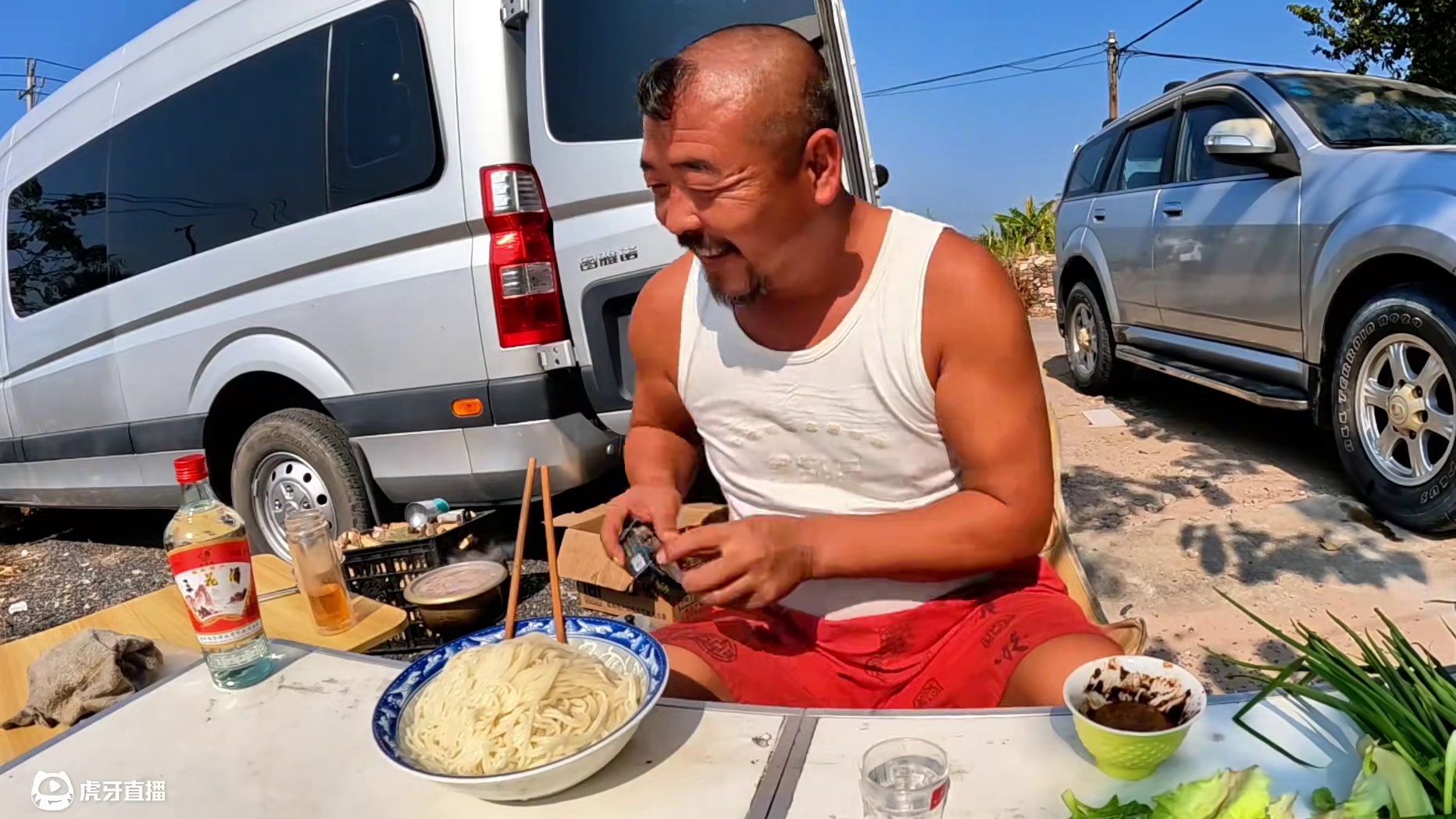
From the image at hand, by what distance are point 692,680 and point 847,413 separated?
1.74ft

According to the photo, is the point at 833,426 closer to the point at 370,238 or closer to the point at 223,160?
the point at 370,238

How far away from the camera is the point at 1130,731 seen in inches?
39.1

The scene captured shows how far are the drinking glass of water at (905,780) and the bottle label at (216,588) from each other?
1038 millimetres

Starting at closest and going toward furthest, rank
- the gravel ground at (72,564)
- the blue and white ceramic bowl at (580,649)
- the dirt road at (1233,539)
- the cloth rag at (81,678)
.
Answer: the blue and white ceramic bowl at (580,649) < the cloth rag at (81,678) < the dirt road at (1233,539) < the gravel ground at (72,564)

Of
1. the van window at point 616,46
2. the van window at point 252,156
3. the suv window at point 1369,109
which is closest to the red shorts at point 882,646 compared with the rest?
the van window at point 616,46

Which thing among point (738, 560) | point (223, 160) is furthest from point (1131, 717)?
point (223, 160)

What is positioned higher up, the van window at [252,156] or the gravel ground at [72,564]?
the van window at [252,156]

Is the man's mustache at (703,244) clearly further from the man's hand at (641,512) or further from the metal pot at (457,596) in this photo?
the metal pot at (457,596)

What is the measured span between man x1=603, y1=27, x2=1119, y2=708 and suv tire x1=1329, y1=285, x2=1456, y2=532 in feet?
8.57

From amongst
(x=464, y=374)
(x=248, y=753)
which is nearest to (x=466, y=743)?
(x=248, y=753)

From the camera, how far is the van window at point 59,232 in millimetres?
4660

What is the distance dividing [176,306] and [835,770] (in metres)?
4.23

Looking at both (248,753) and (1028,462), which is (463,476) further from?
(1028,462)

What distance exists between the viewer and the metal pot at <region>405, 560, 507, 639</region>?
3.49 meters
